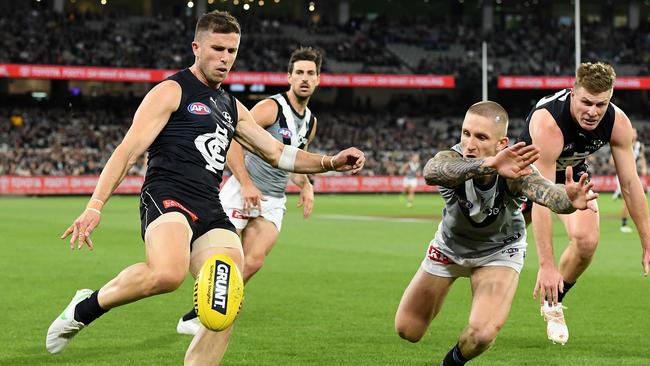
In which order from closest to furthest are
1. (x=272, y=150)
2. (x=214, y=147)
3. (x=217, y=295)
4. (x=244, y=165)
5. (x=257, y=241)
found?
1. (x=217, y=295)
2. (x=214, y=147)
3. (x=272, y=150)
4. (x=244, y=165)
5. (x=257, y=241)

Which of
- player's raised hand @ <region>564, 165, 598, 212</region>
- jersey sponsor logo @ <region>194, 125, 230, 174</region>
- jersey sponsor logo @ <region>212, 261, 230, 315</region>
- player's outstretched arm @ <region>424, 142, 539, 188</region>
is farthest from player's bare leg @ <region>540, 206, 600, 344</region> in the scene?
jersey sponsor logo @ <region>212, 261, 230, 315</region>

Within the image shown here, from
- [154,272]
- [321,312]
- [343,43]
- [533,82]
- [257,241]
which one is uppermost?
[154,272]

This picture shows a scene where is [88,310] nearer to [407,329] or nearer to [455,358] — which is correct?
[407,329]

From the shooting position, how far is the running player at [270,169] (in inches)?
405

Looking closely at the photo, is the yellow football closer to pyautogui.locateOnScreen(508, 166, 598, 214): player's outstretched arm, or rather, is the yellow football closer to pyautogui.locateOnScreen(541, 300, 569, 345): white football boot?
pyautogui.locateOnScreen(508, 166, 598, 214): player's outstretched arm

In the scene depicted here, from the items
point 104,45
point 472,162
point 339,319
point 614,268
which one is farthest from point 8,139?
point 472,162

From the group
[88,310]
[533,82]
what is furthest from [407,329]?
[533,82]

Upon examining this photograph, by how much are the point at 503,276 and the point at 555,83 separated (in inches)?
2183

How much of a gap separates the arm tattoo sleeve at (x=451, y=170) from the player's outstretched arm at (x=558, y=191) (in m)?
0.43

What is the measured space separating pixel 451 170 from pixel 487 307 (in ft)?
4.67

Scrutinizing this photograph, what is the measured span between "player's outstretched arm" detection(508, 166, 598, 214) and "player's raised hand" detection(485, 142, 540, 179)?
250 millimetres

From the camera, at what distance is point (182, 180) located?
23.5 feet

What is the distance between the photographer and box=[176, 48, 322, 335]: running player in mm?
10281

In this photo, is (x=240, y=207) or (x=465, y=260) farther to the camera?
(x=240, y=207)
